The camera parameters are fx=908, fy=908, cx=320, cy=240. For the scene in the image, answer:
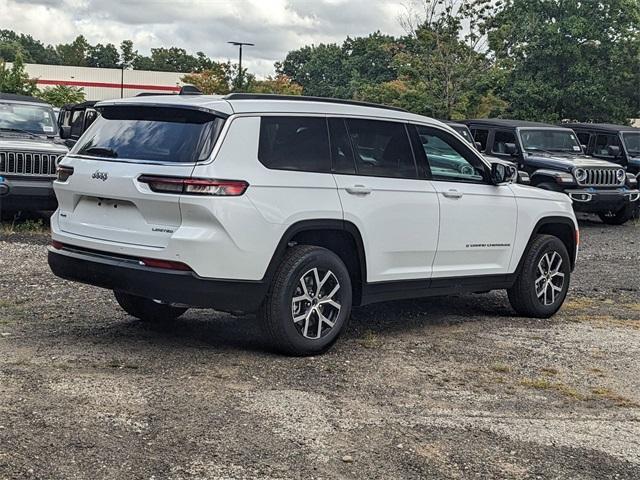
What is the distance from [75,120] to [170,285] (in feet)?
28.2

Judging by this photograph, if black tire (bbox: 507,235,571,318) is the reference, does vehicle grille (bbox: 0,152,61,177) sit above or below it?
above

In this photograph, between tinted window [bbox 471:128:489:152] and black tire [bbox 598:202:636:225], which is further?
tinted window [bbox 471:128:489:152]

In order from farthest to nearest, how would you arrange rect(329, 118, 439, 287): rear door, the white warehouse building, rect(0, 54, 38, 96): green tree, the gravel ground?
the white warehouse building < rect(0, 54, 38, 96): green tree < rect(329, 118, 439, 287): rear door < the gravel ground

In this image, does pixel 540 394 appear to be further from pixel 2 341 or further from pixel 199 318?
pixel 2 341

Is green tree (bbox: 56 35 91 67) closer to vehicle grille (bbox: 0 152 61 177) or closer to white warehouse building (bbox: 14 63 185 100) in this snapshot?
white warehouse building (bbox: 14 63 185 100)

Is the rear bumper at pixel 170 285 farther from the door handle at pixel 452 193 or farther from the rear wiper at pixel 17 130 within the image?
the rear wiper at pixel 17 130

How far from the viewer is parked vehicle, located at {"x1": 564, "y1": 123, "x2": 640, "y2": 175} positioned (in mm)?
18547

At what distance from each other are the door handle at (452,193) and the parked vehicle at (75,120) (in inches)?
233

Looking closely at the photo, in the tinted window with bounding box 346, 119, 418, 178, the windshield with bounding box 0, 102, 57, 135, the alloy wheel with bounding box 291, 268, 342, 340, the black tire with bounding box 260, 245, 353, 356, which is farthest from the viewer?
the windshield with bounding box 0, 102, 57, 135

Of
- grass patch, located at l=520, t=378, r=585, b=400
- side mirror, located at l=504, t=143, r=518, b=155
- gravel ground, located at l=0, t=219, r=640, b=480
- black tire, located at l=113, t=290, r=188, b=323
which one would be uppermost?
side mirror, located at l=504, t=143, r=518, b=155

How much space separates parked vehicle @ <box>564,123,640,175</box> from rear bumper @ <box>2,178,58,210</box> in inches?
450

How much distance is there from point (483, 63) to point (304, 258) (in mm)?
24932

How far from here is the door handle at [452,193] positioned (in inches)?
286

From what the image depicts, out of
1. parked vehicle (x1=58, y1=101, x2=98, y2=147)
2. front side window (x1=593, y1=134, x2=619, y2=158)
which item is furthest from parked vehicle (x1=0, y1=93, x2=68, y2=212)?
front side window (x1=593, y1=134, x2=619, y2=158)
